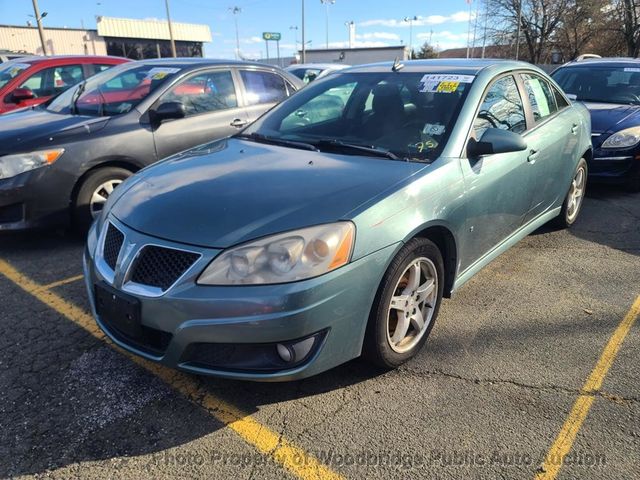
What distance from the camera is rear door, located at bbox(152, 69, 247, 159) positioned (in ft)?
16.1

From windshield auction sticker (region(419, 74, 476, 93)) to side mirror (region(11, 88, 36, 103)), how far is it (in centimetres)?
591

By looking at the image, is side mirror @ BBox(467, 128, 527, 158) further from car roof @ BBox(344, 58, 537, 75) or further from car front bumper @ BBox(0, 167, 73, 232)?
car front bumper @ BBox(0, 167, 73, 232)

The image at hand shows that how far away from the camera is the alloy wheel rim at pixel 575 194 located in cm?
486

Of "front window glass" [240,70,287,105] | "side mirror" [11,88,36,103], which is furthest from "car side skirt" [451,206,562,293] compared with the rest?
"side mirror" [11,88,36,103]

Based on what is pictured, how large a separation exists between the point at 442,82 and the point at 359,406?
2141mm

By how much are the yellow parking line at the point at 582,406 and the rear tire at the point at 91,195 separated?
382 centimetres

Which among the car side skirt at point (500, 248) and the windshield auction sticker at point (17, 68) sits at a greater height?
the windshield auction sticker at point (17, 68)

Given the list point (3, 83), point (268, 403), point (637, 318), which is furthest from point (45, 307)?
point (3, 83)

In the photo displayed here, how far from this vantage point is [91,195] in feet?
14.6

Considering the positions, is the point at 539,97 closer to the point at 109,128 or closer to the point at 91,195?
the point at 109,128

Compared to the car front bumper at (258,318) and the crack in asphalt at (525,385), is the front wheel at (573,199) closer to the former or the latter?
the crack in asphalt at (525,385)

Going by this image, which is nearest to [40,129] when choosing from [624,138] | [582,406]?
[582,406]

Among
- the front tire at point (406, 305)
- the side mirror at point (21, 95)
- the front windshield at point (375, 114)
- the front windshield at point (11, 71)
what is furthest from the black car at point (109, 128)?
the front tire at point (406, 305)

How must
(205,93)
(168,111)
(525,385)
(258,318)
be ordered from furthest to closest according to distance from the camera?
(205,93), (168,111), (525,385), (258,318)
